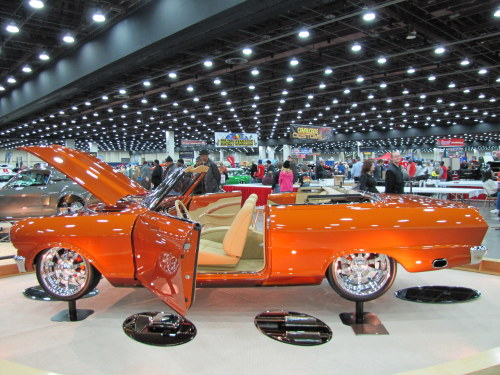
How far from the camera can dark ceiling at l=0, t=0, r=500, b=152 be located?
880cm

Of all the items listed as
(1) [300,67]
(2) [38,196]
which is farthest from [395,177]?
(1) [300,67]

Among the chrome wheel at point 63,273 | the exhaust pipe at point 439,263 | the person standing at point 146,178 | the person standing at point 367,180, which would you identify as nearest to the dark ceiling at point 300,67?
the person standing at point 367,180

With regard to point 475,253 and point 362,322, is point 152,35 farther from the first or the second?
point 475,253

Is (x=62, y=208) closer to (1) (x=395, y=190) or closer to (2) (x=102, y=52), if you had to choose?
(2) (x=102, y=52)

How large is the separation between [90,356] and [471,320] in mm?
3125

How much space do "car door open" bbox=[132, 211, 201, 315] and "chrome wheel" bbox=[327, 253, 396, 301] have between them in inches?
50.9

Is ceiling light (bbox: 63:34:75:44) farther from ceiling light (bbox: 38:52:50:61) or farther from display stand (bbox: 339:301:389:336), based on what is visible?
→ display stand (bbox: 339:301:389:336)

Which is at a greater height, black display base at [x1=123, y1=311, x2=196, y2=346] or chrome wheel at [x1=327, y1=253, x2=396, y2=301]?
chrome wheel at [x1=327, y1=253, x2=396, y2=301]

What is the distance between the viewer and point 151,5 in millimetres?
7730

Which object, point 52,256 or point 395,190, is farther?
point 395,190

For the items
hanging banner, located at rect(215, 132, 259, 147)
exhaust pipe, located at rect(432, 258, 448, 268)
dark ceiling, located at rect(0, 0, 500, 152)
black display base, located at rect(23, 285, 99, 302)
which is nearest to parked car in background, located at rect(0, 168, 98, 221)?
dark ceiling, located at rect(0, 0, 500, 152)

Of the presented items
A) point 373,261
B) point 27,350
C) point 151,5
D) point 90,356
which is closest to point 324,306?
point 373,261

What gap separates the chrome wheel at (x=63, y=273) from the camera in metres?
3.43

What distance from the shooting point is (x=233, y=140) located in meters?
17.9
